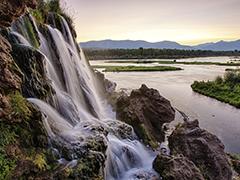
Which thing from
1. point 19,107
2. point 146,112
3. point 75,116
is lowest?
point 146,112

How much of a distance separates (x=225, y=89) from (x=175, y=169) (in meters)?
36.9

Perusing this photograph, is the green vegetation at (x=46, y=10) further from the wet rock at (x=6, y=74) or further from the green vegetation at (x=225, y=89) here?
the green vegetation at (x=225, y=89)

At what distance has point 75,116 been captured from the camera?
610 inches

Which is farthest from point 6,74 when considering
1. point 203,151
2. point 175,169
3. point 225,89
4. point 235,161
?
point 225,89

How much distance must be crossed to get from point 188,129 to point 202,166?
116 inches

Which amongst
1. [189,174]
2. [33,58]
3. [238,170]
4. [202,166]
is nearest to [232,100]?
[238,170]

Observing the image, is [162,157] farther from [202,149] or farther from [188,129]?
[188,129]

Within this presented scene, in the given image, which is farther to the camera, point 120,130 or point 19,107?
point 120,130

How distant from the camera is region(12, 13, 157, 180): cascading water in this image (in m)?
13.3

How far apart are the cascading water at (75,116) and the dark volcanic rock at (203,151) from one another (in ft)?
5.78

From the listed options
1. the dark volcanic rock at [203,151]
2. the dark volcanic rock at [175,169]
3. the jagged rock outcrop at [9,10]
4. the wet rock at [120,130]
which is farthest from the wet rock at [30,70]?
the dark volcanic rock at [203,151]

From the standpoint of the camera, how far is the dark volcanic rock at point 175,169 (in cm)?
1377

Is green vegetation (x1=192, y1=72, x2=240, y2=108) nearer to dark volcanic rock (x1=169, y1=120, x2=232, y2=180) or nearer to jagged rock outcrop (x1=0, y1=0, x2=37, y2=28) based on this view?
dark volcanic rock (x1=169, y1=120, x2=232, y2=180)

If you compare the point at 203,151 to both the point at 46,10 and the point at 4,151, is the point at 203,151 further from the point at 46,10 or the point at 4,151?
the point at 46,10
